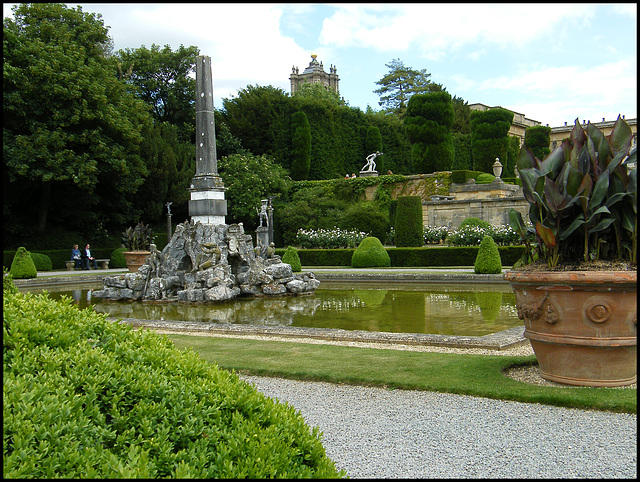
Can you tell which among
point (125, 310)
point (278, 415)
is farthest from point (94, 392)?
point (125, 310)

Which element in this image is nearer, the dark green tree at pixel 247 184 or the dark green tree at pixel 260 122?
the dark green tree at pixel 247 184

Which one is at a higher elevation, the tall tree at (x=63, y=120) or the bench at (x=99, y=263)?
the tall tree at (x=63, y=120)

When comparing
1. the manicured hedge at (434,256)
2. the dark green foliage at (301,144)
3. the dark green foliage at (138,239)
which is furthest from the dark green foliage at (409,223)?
the dark green foliage at (301,144)

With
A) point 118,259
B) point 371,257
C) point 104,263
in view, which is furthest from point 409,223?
point 104,263

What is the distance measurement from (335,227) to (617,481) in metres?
28.6

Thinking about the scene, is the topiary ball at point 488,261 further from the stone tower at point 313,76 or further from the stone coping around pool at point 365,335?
the stone tower at point 313,76

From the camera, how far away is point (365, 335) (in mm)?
7168

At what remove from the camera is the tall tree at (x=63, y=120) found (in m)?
23.3

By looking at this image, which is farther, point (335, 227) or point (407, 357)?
point (335, 227)

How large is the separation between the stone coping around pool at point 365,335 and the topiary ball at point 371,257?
42.9ft

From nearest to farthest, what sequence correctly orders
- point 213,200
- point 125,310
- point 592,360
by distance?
point 592,360, point 125,310, point 213,200

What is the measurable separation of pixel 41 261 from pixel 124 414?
2440 centimetres

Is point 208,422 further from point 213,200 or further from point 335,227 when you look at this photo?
point 335,227

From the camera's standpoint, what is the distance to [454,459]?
316cm
